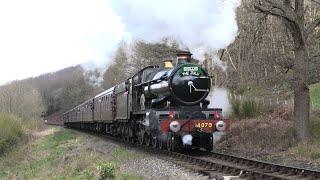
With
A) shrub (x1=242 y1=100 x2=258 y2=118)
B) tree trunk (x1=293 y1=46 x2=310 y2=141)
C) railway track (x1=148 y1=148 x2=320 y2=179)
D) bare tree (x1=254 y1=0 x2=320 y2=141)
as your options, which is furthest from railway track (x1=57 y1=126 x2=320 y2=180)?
shrub (x1=242 y1=100 x2=258 y2=118)

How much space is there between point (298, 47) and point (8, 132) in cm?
2829

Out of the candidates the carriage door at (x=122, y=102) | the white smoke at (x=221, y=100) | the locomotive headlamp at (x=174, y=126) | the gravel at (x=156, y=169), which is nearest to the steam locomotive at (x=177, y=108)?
the locomotive headlamp at (x=174, y=126)

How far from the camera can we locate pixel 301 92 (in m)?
18.0

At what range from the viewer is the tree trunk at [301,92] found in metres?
17.8

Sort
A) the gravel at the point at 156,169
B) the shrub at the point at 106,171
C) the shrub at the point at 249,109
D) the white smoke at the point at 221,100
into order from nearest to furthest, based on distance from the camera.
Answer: the gravel at the point at 156,169 < the shrub at the point at 106,171 < the shrub at the point at 249,109 < the white smoke at the point at 221,100

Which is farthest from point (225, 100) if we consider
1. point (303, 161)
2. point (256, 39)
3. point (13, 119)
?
point (13, 119)

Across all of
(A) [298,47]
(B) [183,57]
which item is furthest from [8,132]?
(A) [298,47]

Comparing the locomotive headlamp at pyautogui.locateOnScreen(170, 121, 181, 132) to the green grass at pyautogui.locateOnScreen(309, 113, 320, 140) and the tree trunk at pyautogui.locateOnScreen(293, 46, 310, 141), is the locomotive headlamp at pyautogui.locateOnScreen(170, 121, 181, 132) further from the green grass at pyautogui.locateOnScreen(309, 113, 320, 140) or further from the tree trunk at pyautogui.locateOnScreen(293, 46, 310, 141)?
the green grass at pyautogui.locateOnScreen(309, 113, 320, 140)

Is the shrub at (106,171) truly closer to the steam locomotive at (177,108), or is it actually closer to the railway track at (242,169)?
the railway track at (242,169)

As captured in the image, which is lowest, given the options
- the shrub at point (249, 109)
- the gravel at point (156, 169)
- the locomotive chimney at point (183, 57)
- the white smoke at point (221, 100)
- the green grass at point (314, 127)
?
the gravel at point (156, 169)

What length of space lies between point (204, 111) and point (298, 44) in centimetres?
421

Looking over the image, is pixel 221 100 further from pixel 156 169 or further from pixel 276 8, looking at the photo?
pixel 156 169

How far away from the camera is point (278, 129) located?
20.7 m

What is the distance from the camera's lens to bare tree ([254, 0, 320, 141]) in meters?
17.3
